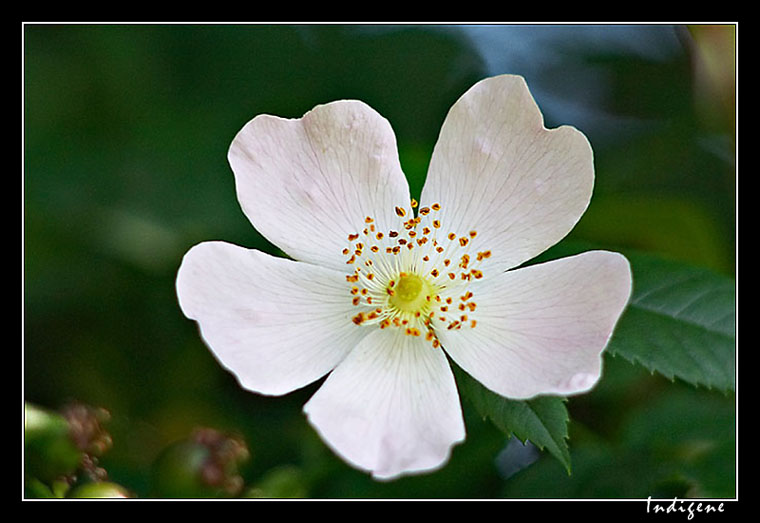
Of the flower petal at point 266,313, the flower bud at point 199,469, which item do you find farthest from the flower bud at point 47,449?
the flower petal at point 266,313

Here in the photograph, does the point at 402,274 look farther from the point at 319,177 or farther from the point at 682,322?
the point at 682,322

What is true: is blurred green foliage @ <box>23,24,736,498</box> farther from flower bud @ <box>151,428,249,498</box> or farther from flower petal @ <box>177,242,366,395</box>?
flower petal @ <box>177,242,366,395</box>

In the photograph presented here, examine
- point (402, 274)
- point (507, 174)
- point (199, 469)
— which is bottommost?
point (199, 469)

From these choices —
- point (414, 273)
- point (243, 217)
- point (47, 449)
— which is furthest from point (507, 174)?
point (47, 449)

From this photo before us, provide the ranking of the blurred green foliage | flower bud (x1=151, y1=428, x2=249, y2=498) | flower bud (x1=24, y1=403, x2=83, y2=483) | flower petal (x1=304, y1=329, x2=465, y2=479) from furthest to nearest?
the blurred green foliage < flower bud (x1=151, y1=428, x2=249, y2=498) < flower bud (x1=24, y1=403, x2=83, y2=483) < flower petal (x1=304, y1=329, x2=465, y2=479)

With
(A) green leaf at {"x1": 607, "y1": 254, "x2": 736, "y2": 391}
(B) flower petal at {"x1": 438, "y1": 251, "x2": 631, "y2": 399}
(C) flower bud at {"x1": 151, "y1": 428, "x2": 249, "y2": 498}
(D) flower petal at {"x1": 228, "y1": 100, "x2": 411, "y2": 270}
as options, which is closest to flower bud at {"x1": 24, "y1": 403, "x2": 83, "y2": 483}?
(C) flower bud at {"x1": 151, "y1": 428, "x2": 249, "y2": 498}

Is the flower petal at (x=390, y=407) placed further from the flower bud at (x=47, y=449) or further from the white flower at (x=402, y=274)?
the flower bud at (x=47, y=449)
